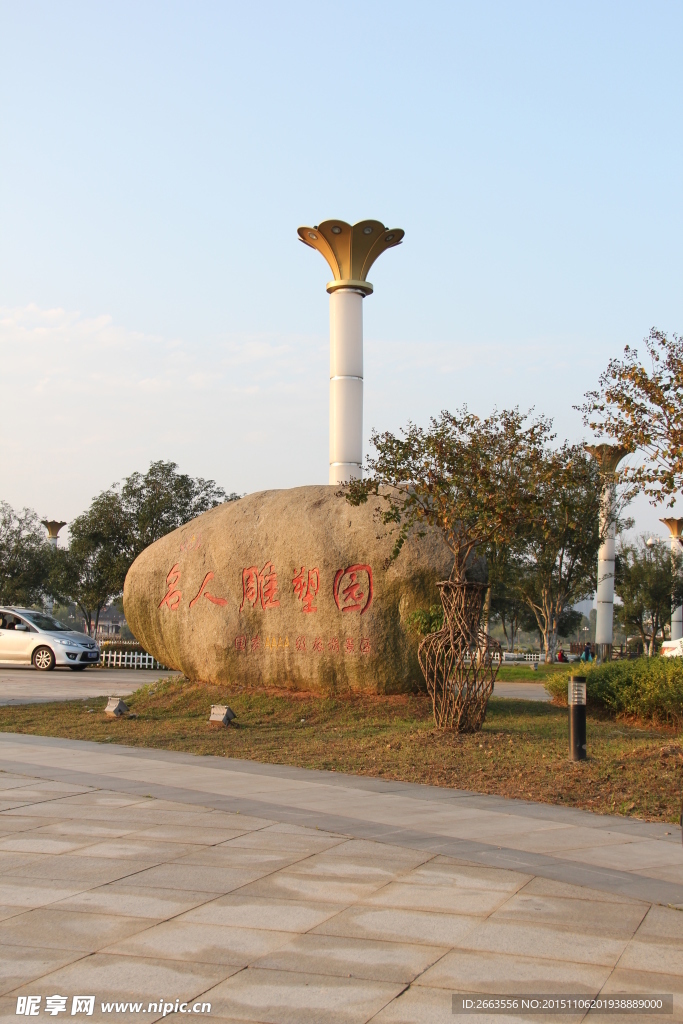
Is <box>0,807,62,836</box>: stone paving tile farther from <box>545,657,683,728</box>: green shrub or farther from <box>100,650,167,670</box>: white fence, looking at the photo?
<box>100,650,167,670</box>: white fence

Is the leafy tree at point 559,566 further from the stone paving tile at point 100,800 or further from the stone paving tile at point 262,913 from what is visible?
the stone paving tile at point 262,913

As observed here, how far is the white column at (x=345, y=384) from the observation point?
76.0 feet

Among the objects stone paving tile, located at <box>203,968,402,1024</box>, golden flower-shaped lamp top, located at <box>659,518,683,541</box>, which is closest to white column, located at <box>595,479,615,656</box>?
golden flower-shaped lamp top, located at <box>659,518,683,541</box>

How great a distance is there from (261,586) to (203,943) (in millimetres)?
9953

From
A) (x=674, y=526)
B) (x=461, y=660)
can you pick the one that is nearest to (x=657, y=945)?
(x=461, y=660)

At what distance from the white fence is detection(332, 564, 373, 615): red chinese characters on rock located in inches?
576

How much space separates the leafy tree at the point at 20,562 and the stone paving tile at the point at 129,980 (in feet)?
103

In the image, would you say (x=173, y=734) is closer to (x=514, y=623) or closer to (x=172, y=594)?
(x=172, y=594)

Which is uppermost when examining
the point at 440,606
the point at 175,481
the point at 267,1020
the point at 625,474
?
the point at 175,481

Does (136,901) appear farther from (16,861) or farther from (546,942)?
(546,942)

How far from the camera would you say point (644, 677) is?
1306 centimetres

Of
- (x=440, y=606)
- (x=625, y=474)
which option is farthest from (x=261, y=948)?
(x=440, y=606)

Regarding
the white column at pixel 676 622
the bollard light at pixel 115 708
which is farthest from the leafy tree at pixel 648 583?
the bollard light at pixel 115 708

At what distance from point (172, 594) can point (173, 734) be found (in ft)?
13.1
